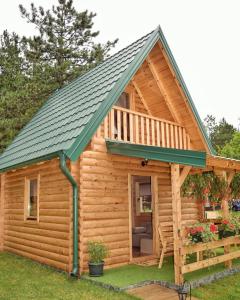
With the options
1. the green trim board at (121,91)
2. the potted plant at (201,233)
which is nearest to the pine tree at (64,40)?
the green trim board at (121,91)

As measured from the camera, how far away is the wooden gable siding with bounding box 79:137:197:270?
25.7 feet

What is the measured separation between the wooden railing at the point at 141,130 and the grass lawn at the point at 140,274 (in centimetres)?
324

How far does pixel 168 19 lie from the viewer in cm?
1319

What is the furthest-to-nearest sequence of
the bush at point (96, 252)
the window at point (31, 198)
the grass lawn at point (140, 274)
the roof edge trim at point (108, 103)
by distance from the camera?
the window at point (31, 198)
the bush at point (96, 252)
the roof edge trim at point (108, 103)
the grass lawn at point (140, 274)

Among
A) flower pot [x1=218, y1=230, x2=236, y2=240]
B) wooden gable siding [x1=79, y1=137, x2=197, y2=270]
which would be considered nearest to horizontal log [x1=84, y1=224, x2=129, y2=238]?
wooden gable siding [x1=79, y1=137, x2=197, y2=270]

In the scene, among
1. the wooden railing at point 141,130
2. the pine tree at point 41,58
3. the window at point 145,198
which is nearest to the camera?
the wooden railing at point 141,130

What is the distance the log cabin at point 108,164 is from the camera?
24.8 ft

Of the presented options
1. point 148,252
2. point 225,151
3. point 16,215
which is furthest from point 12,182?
point 225,151

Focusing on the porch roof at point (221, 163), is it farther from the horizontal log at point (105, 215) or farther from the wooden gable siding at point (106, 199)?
the horizontal log at point (105, 215)

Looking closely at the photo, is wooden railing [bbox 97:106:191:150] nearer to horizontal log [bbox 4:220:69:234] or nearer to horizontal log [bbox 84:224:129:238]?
horizontal log [bbox 84:224:129:238]

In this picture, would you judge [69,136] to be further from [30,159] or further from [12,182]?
[12,182]

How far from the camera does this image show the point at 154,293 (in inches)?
254

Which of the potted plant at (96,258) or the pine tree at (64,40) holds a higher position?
the pine tree at (64,40)

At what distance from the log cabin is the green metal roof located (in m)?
0.03
